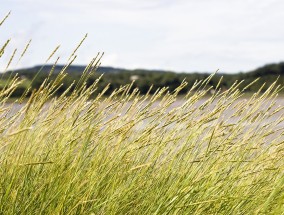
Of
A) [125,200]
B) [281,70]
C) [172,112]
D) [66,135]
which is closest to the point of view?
[125,200]

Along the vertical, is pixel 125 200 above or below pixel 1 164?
below

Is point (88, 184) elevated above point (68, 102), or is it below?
below

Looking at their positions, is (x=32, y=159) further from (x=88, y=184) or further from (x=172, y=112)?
(x=172, y=112)

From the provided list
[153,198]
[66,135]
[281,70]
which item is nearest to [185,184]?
[153,198]

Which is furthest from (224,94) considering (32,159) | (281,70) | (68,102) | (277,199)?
(281,70)

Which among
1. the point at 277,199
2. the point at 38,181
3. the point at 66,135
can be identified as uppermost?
the point at 66,135

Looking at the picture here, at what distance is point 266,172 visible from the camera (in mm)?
3707

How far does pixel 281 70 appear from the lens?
1967 cm

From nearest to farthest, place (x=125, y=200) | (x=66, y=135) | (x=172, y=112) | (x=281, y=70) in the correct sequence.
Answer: (x=125, y=200)
(x=66, y=135)
(x=172, y=112)
(x=281, y=70)

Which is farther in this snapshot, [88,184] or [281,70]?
[281,70]

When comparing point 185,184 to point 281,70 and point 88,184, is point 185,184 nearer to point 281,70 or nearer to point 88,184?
point 88,184

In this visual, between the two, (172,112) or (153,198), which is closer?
(153,198)

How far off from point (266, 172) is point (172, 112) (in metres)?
0.71

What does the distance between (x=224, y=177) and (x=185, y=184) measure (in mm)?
428
